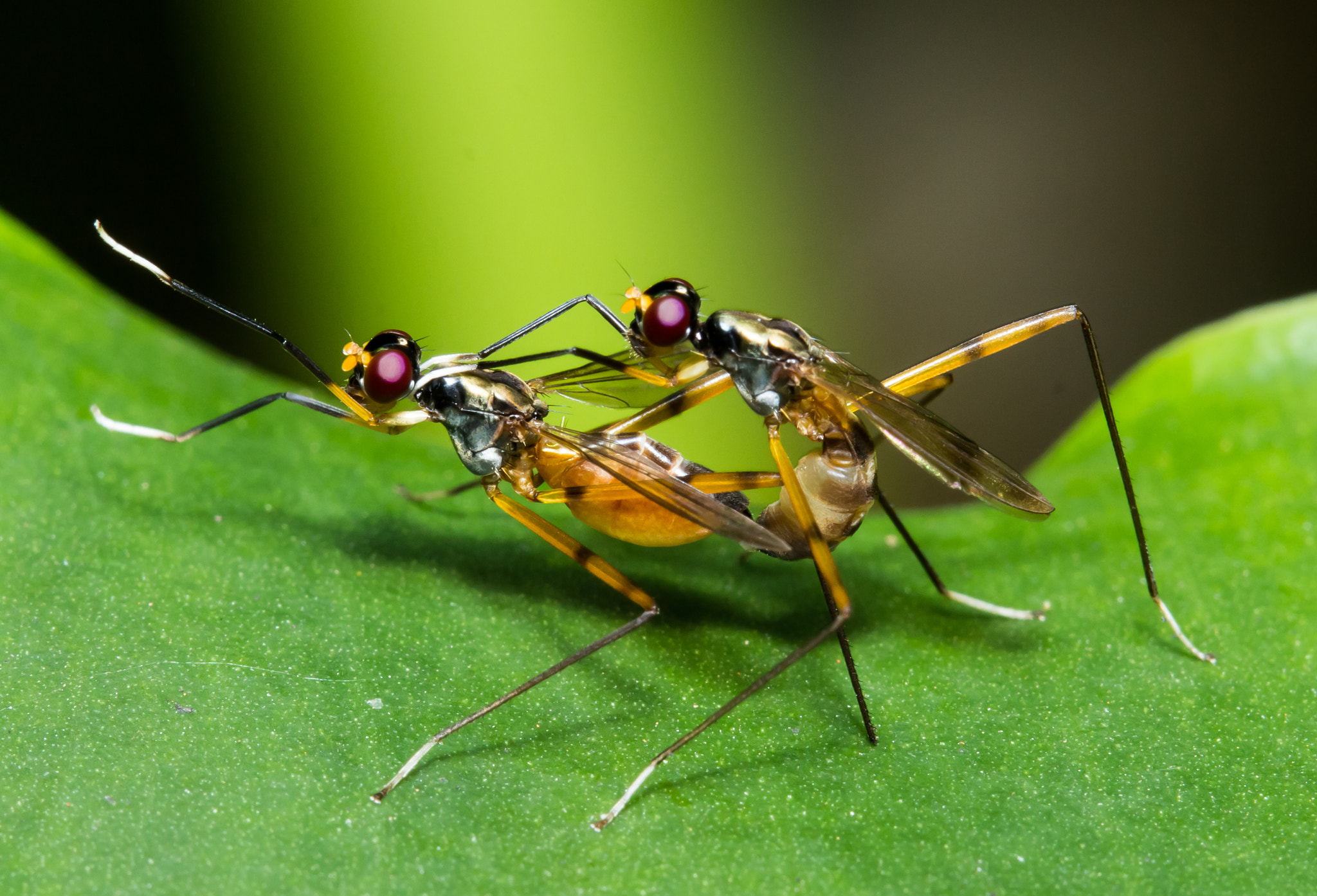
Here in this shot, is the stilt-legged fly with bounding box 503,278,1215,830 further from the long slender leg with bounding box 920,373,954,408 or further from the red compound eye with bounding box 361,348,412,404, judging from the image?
the red compound eye with bounding box 361,348,412,404

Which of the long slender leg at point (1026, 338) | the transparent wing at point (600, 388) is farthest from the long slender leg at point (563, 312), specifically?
the long slender leg at point (1026, 338)

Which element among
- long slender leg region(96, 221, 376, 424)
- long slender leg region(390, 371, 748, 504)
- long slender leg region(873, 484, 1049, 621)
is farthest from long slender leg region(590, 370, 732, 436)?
long slender leg region(96, 221, 376, 424)

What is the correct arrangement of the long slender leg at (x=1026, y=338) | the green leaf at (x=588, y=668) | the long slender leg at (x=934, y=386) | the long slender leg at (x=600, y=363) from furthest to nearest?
the long slender leg at (x=934, y=386) → the long slender leg at (x=1026, y=338) → the long slender leg at (x=600, y=363) → the green leaf at (x=588, y=668)

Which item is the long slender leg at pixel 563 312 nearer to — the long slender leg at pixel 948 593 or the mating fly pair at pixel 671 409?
the mating fly pair at pixel 671 409

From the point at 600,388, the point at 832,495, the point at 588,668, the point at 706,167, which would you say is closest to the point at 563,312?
the point at 600,388

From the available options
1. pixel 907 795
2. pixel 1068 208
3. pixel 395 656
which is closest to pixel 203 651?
pixel 395 656

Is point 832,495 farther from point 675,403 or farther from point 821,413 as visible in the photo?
point 675,403
